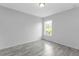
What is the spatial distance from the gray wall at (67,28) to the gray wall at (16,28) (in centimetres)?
151

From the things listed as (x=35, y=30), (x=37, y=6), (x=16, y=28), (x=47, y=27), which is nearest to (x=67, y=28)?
(x=37, y=6)

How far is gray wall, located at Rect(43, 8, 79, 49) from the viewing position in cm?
349

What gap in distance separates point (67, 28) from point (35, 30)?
7.96 ft

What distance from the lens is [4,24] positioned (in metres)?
3.41

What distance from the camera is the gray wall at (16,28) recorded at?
11.1 ft

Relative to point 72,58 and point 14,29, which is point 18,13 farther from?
point 72,58

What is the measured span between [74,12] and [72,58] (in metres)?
3.10

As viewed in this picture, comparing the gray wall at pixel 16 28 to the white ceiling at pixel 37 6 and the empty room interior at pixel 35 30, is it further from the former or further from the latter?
the white ceiling at pixel 37 6

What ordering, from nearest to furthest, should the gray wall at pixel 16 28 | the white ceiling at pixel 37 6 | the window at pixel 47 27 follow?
the white ceiling at pixel 37 6
the gray wall at pixel 16 28
the window at pixel 47 27

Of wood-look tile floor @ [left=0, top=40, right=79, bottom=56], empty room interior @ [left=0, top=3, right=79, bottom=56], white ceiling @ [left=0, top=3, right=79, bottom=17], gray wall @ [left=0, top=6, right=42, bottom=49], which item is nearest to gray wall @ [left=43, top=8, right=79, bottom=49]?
empty room interior @ [left=0, top=3, right=79, bottom=56]

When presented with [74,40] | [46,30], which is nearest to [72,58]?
[74,40]

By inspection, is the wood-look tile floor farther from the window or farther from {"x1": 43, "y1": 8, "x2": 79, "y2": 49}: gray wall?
the window

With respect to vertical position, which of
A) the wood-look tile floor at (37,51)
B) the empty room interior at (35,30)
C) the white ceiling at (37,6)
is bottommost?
the wood-look tile floor at (37,51)

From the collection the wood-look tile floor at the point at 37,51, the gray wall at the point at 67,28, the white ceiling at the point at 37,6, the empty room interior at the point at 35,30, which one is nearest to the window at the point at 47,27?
the empty room interior at the point at 35,30
